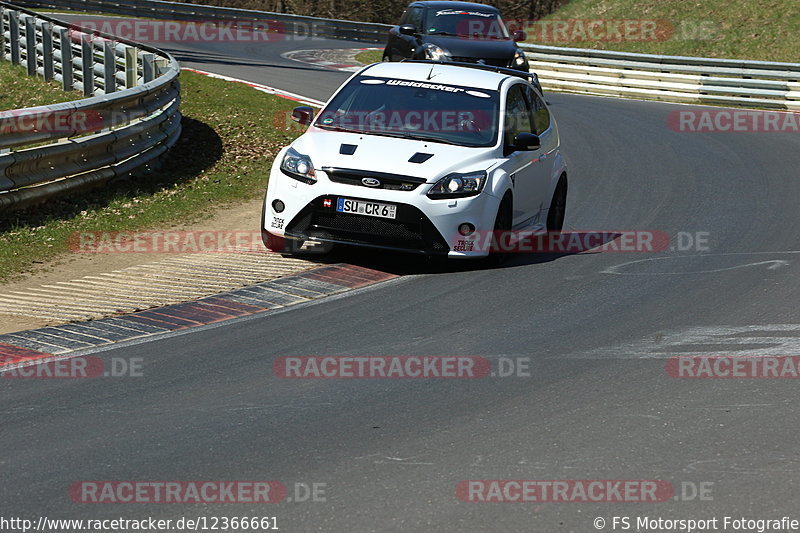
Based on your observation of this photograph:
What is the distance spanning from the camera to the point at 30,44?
22.5m

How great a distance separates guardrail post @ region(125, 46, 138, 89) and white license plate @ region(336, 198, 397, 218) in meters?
10.4

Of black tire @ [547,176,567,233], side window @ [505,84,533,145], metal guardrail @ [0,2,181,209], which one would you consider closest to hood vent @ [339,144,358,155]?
side window @ [505,84,533,145]

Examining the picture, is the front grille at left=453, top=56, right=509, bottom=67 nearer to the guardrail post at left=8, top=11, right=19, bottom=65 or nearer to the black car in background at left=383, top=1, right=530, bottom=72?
the black car in background at left=383, top=1, right=530, bottom=72

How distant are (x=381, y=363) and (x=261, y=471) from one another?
2.01m

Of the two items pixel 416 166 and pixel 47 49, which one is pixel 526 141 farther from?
pixel 47 49

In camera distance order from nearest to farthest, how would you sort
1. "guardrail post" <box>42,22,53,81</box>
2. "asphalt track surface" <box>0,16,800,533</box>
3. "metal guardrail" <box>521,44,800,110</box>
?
1. "asphalt track surface" <box>0,16,800,533</box>
2. "guardrail post" <box>42,22,53,81</box>
3. "metal guardrail" <box>521,44,800,110</box>

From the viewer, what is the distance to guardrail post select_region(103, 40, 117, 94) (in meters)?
19.3

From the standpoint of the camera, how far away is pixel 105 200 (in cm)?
1273

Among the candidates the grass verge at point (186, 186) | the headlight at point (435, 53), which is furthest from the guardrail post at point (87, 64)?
the headlight at point (435, 53)

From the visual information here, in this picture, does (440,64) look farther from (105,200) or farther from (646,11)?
(646,11)

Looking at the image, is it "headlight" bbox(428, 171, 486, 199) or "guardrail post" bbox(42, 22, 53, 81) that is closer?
"headlight" bbox(428, 171, 486, 199)

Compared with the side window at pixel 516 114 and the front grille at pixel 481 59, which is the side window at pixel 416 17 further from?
the side window at pixel 516 114

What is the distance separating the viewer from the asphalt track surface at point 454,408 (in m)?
5.16

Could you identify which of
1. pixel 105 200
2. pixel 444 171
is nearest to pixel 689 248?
pixel 444 171
